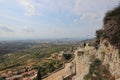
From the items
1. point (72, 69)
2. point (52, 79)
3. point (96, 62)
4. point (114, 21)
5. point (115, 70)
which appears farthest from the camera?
point (52, 79)

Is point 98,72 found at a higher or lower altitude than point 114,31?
lower

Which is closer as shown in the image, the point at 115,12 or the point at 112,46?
the point at 112,46

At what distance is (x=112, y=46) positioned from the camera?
11.0 metres

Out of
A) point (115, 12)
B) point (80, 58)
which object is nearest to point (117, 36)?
point (115, 12)

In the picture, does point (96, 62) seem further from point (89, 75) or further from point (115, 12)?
point (115, 12)

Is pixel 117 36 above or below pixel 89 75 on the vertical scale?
above

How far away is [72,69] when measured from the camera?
2022 cm

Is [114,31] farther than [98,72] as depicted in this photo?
No

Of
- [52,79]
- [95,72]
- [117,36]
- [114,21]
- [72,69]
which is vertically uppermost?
[114,21]

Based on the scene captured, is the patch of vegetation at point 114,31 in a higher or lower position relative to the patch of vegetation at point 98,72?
higher

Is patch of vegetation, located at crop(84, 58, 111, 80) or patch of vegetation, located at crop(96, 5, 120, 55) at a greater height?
patch of vegetation, located at crop(96, 5, 120, 55)

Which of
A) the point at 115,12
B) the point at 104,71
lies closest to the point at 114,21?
the point at 115,12

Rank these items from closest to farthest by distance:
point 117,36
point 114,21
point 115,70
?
1. point 115,70
2. point 117,36
3. point 114,21

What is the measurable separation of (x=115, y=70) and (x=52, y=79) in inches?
538
